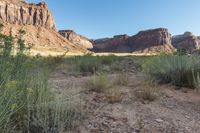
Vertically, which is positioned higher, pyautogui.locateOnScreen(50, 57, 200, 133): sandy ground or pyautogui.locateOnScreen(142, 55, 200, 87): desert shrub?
pyautogui.locateOnScreen(142, 55, 200, 87): desert shrub

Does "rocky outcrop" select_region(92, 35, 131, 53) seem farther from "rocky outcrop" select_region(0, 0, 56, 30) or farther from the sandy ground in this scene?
the sandy ground

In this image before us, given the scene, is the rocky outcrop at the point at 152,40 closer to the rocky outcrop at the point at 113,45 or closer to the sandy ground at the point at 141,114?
the rocky outcrop at the point at 113,45

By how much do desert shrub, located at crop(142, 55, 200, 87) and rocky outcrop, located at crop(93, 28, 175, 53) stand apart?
111 meters

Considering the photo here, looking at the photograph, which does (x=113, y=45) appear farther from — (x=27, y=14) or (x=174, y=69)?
(x=174, y=69)

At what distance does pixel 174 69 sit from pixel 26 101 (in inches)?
175

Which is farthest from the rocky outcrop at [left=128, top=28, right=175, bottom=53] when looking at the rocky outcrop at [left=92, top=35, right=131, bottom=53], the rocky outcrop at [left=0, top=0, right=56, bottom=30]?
the rocky outcrop at [left=0, top=0, right=56, bottom=30]

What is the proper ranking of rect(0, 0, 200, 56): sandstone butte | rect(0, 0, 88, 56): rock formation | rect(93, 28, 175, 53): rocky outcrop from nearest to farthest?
rect(0, 0, 88, 56): rock formation, rect(0, 0, 200, 56): sandstone butte, rect(93, 28, 175, 53): rocky outcrop

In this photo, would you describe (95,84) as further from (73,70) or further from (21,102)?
(73,70)

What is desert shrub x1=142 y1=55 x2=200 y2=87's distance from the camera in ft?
24.3

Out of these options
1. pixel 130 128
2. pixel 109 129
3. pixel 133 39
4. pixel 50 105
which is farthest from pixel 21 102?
pixel 133 39

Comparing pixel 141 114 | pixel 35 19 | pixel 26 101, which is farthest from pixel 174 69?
pixel 35 19

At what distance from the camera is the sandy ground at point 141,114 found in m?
4.37

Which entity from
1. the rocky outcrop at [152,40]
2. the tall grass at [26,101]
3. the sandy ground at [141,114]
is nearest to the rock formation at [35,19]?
the rocky outcrop at [152,40]

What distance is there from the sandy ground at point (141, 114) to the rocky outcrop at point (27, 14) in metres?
97.0
